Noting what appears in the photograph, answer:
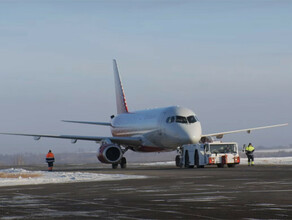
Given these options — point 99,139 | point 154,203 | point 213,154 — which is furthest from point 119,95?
point 154,203

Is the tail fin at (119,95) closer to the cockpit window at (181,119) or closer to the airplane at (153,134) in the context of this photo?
the airplane at (153,134)

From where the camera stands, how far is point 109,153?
164ft

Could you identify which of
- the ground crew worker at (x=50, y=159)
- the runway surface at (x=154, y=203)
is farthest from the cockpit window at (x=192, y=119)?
the runway surface at (x=154, y=203)

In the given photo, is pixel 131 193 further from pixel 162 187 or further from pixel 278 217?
pixel 278 217

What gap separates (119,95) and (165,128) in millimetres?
18795

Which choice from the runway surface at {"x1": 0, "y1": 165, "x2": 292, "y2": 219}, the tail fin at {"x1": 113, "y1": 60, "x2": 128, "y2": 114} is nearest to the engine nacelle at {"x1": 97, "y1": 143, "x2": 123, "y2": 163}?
the tail fin at {"x1": 113, "y1": 60, "x2": 128, "y2": 114}

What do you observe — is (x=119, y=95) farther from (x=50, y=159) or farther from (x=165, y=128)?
(x=165, y=128)

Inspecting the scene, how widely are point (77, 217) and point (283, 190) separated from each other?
8.94 m

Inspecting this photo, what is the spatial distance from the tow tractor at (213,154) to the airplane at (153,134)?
6.36 ft

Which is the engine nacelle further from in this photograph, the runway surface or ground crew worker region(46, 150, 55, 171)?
the runway surface

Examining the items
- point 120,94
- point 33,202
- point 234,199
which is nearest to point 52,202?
point 33,202

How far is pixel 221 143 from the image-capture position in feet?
148

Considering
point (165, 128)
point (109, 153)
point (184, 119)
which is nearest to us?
point (184, 119)

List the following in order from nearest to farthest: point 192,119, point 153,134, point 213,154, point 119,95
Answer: point 213,154 < point 192,119 < point 153,134 < point 119,95
